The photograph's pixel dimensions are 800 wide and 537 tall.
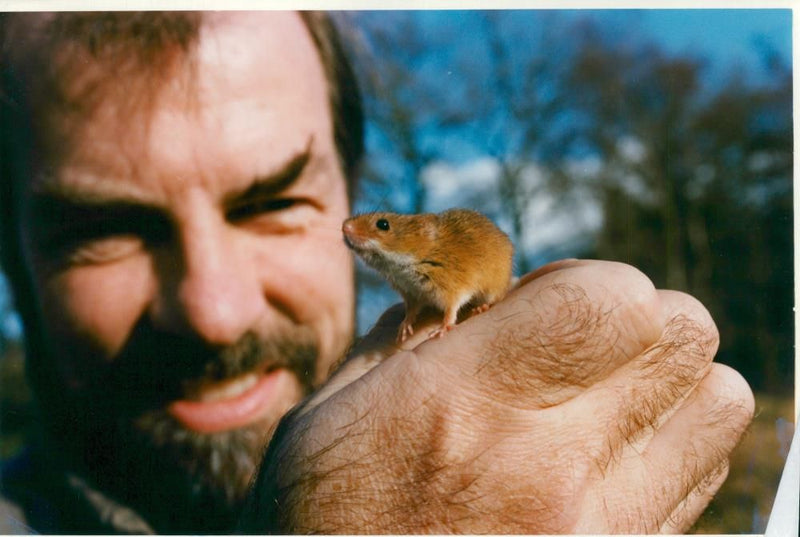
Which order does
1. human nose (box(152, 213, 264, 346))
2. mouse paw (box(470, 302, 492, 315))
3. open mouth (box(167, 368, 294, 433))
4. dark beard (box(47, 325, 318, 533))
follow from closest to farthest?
→ mouse paw (box(470, 302, 492, 315))
human nose (box(152, 213, 264, 346))
dark beard (box(47, 325, 318, 533))
open mouth (box(167, 368, 294, 433))

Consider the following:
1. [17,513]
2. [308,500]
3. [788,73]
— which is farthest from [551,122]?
[17,513]

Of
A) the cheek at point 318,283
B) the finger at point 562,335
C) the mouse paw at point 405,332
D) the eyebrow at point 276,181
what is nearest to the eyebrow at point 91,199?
the eyebrow at point 276,181

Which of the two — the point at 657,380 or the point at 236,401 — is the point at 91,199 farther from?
the point at 657,380

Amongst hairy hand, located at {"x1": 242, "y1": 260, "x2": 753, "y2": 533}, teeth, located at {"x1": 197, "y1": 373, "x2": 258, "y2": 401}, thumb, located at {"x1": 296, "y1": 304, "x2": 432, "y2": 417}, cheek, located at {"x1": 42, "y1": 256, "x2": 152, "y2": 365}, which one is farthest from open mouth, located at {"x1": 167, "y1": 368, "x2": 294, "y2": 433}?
hairy hand, located at {"x1": 242, "y1": 260, "x2": 753, "y2": 533}

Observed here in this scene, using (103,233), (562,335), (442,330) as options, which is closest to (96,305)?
(103,233)

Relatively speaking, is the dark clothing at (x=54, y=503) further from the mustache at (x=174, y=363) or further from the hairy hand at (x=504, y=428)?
the hairy hand at (x=504, y=428)

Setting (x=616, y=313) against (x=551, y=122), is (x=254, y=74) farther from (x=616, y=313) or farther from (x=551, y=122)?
(x=616, y=313)

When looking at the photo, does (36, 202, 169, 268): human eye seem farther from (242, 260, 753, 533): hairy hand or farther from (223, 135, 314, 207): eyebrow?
(242, 260, 753, 533): hairy hand
